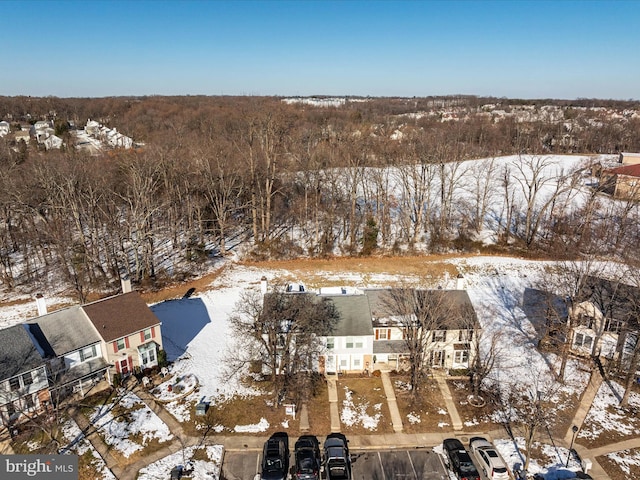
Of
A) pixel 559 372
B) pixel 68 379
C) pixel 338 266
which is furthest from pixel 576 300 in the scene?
pixel 68 379

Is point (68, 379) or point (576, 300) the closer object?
point (68, 379)

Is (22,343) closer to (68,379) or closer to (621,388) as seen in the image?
(68,379)

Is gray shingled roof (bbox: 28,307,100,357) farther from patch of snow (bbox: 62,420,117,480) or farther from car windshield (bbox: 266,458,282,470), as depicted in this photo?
car windshield (bbox: 266,458,282,470)

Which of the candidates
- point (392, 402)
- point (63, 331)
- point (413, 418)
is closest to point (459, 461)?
point (413, 418)

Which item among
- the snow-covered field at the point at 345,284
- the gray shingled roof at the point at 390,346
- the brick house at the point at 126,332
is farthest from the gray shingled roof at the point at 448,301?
the brick house at the point at 126,332

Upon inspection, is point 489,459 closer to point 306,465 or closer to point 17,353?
point 306,465
